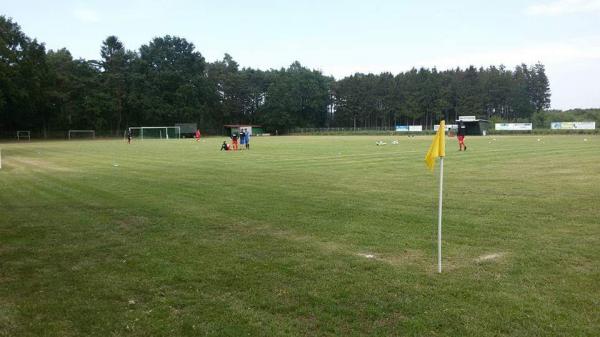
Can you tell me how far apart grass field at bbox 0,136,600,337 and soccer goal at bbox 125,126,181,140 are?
78.7 metres

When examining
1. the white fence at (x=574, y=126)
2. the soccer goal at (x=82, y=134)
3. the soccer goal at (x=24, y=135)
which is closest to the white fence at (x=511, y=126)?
the white fence at (x=574, y=126)

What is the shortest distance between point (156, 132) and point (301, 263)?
89.2 metres

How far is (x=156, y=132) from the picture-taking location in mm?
91250

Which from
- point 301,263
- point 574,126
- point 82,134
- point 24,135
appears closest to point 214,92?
point 82,134

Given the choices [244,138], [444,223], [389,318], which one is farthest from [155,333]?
[244,138]

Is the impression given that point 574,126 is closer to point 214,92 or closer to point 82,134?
point 214,92

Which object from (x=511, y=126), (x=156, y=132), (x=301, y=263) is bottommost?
(x=301, y=263)

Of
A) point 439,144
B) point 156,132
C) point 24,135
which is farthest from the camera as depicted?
point 156,132

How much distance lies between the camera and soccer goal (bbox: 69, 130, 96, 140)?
296ft

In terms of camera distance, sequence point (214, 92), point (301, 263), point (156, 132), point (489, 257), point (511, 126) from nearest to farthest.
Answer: point (301, 263)
point (489, 257)
point (156, 132)
point (511, 126)
point (214, 92)

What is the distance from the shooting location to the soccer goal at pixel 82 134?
3548 inches

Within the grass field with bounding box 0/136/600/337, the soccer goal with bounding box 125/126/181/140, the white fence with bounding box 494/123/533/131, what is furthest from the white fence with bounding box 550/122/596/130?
the grass field with bounding box 0/136/600/337

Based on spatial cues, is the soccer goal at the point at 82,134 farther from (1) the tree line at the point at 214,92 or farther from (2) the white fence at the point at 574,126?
(2) the white fence at the point at 574,126

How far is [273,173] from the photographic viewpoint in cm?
1945
